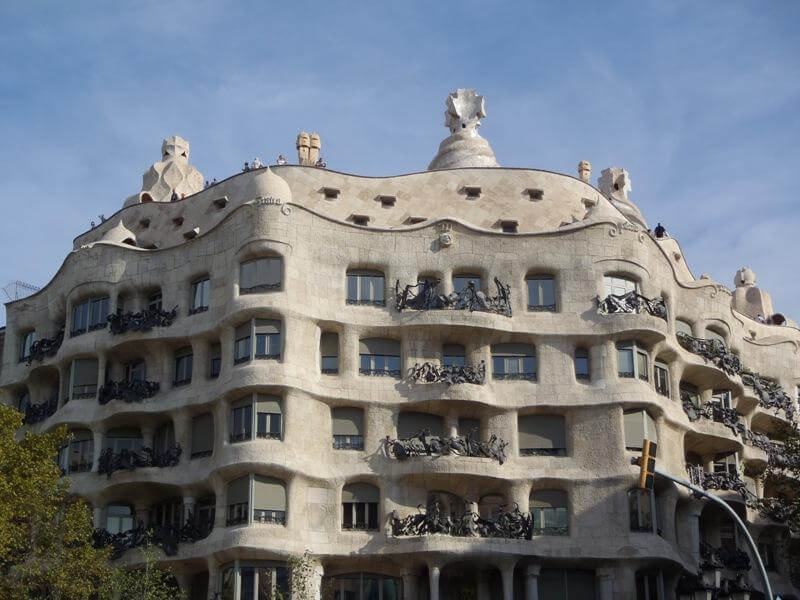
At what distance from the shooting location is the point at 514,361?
167ft

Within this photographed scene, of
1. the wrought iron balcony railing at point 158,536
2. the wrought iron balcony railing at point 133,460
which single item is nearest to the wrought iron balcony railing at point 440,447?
the wrought iron balcony railing at point 158,536

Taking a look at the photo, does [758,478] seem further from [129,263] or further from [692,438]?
[129,263]

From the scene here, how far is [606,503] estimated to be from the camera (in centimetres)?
4862

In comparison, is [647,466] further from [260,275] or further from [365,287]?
[260,275]

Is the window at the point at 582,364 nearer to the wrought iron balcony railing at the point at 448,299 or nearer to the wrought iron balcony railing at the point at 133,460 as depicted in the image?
the wrought iron balcony railing at the point at 448,299

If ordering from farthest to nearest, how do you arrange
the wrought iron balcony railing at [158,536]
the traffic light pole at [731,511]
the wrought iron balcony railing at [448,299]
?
the wrought iron balcony railing at [448,299], the wrought iron balcony railing at [158,536], the traffic light pole at [731,511]

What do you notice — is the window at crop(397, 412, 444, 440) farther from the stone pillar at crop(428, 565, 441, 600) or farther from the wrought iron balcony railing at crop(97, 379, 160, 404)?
the wrought iron balcony railing at crop(97, 379, 160, 404)

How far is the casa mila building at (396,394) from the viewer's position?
47594 millimetres

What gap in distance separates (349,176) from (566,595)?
17.8 meters

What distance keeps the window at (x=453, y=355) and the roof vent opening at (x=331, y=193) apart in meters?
7.84

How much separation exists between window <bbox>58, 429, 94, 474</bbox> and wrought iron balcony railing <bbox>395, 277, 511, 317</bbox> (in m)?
12.2

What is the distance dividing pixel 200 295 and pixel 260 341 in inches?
170

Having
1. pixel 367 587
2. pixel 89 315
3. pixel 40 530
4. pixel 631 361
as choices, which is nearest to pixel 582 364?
pixel 631 361

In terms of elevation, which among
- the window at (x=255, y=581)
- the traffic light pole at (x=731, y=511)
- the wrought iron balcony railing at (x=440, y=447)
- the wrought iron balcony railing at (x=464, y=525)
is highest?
the wrought iron balcony railing at (x=440, y=447)
